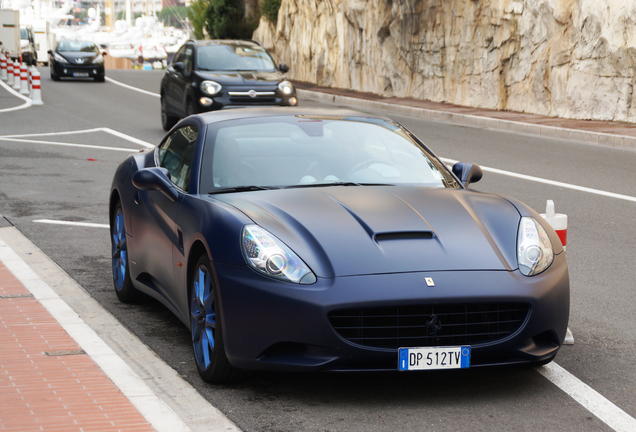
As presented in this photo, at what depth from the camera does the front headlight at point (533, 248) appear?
4.32m

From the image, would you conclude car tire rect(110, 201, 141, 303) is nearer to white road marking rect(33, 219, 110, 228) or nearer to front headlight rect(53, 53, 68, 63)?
white road marking rect(33, 219, 110, 228)

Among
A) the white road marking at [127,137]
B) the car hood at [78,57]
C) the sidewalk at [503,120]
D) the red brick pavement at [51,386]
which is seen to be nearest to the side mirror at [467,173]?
the red brick pavement at [51,386]

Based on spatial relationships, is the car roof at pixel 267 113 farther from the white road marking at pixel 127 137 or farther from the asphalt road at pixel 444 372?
the white road marking at pixel 127 137

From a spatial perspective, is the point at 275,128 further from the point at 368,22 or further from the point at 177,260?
the point at 368,22

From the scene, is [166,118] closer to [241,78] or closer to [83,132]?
[83,132]

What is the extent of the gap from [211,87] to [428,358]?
1355cm

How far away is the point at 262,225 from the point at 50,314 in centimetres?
187

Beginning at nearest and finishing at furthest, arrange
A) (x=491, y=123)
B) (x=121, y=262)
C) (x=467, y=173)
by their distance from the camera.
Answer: (x=467, y=173), (x=121, y=262), (x=491, y=123)

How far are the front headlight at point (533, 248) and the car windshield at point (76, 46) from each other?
32085 mm

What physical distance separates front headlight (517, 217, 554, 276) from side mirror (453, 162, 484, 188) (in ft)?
3.26

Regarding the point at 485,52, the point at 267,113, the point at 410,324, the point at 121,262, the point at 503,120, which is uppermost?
the point at 267,113

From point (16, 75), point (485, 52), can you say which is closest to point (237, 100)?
point (485, 52)

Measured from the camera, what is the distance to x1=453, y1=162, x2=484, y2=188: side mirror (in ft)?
18.6

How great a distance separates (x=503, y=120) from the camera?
63.1 ft
